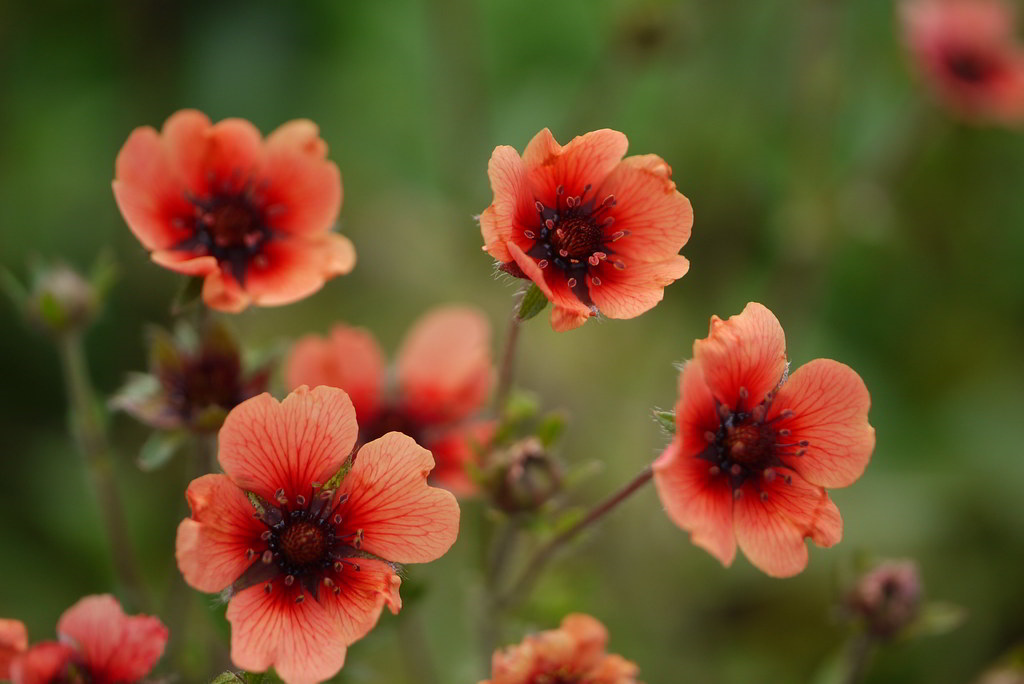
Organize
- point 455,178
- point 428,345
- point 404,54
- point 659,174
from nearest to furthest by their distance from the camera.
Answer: point 659,174
point 428,345
point 455,178
point 404,54

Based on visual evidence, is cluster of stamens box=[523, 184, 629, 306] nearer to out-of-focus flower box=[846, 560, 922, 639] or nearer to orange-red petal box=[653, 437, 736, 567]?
orange-red petal box=[653, 437, 736, 567]

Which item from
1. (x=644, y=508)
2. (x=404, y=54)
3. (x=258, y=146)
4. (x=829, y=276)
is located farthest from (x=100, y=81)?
(x=829, y=276)

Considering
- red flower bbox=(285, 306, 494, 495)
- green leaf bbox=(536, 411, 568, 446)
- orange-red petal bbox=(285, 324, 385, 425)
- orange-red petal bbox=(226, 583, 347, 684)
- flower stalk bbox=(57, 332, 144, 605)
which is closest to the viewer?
orange-red petal bbox=(226, 583, 347, 684)

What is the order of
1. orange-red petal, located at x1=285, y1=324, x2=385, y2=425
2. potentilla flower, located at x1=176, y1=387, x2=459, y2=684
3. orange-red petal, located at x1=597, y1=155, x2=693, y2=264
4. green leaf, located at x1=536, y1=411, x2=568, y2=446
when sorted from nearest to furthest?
potentilla flower, located at x1=176, y1=387, x2=459, y2=684 < orange-red petal, located at x1=597, y1=155, x2=693, y2=264 < green leaf, located at x1=536, y1=411, x2=568, y2=446 < orange-red petal, located at x1=285, y1=324, x2=385, y2=425

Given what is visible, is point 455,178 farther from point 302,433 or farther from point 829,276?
point 302,433

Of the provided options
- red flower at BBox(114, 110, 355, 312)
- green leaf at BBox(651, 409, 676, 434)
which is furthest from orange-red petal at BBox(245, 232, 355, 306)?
green leaf at BBox(651, 409, 676, 434)

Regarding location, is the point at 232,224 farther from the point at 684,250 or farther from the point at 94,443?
the point at 684,250
